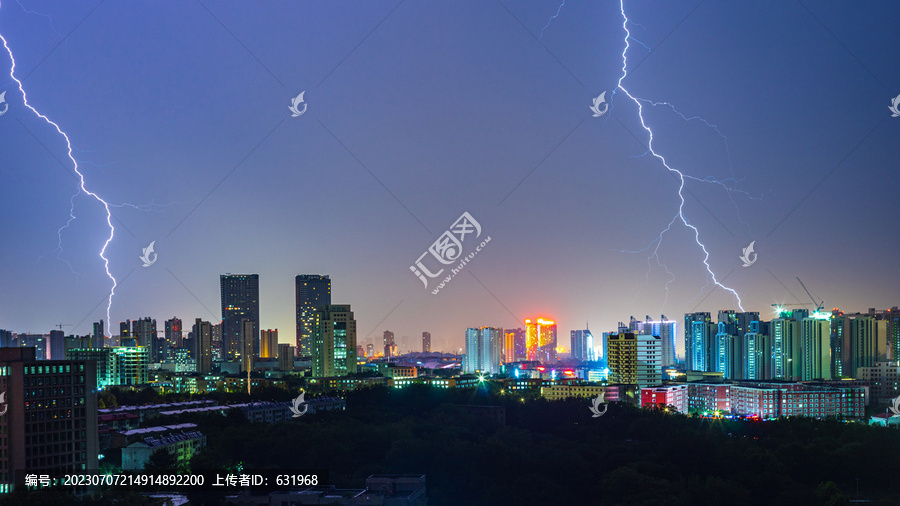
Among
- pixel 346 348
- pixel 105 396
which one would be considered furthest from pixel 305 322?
pixel 105 396

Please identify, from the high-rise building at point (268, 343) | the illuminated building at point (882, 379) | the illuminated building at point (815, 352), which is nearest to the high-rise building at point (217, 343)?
the high-rise building at point (268, 343)

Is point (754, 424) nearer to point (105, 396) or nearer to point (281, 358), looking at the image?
point (105, 396)

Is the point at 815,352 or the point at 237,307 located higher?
the point at 237,307

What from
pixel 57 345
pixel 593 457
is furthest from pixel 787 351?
pixel 57 345

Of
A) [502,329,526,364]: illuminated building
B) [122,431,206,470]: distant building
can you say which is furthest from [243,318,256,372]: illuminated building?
[122,431,206,470]: distant building

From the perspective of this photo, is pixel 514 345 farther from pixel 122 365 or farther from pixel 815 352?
pixel 122 365

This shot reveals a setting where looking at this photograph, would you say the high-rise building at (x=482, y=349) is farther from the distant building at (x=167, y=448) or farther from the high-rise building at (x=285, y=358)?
the distant building at (x=167, y=448)
